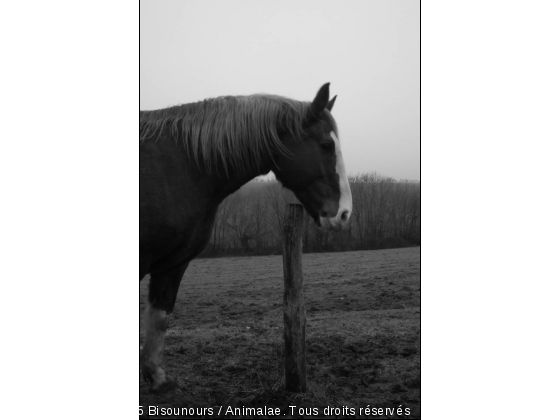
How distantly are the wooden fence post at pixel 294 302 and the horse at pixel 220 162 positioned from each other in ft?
0.92

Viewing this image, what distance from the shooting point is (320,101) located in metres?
3.42

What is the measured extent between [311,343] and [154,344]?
2.06 meters

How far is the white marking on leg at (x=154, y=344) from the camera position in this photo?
12.4 feet

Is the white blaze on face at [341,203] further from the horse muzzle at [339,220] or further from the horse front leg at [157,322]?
the horse front leg at [157,322]

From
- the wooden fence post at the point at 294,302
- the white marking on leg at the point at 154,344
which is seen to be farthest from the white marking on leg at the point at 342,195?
the white marking on leg at the point at 154,344

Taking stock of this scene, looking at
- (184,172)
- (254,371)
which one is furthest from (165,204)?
(254,371)

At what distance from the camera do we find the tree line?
502 cm

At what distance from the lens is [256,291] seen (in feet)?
30.1

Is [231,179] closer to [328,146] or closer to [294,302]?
[328,146]

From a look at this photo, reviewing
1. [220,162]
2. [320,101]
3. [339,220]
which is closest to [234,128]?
[220,162]

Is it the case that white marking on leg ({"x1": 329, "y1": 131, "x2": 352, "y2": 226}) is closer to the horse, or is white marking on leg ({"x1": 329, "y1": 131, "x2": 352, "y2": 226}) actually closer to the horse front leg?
the horse

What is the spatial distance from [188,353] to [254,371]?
995 mm

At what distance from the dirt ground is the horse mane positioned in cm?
168

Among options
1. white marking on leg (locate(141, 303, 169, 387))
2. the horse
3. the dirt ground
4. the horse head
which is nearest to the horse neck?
the horse
